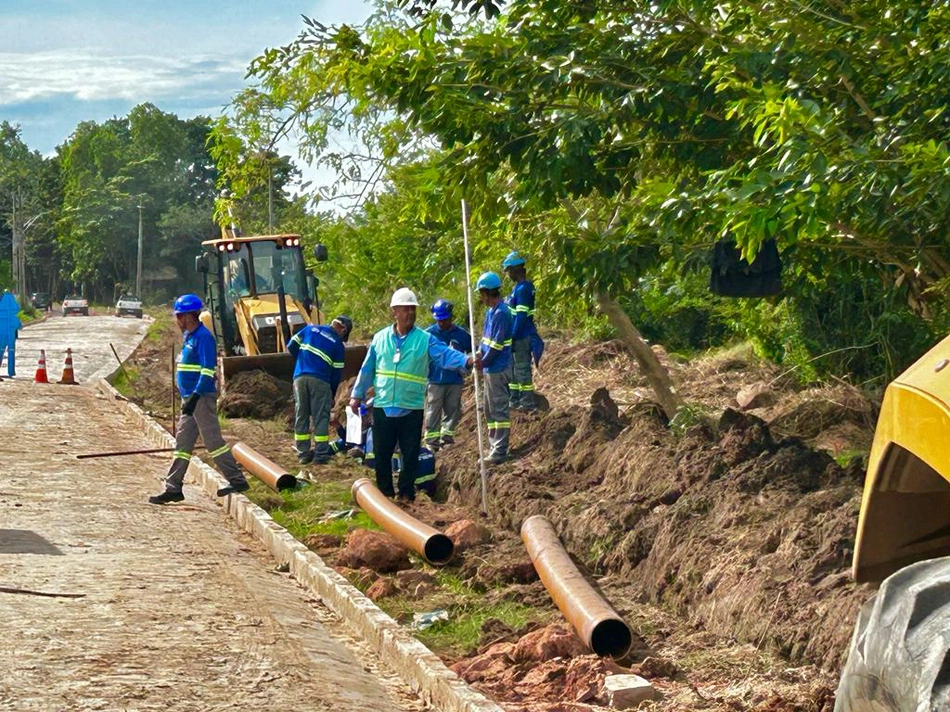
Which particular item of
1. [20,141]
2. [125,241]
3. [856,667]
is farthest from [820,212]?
[20,141]

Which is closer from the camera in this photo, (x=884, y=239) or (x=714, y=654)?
(x=714, y=654)

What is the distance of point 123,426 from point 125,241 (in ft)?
324

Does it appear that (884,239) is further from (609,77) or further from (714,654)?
(714,654)

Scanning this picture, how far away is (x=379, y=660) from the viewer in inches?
328

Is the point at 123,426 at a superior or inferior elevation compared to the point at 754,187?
inferior

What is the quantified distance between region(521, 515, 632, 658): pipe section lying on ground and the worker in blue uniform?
67.6 ft

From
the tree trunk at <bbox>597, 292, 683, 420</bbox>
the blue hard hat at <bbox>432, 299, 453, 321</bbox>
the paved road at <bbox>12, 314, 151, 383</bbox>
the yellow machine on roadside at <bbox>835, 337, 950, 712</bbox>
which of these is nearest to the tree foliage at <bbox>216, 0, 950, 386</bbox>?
the tree trunk at <bbox>597, 292, 683, 420</bbox>

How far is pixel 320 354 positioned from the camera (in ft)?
55.1

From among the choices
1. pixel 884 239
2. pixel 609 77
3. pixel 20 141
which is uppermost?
pixel 20 141

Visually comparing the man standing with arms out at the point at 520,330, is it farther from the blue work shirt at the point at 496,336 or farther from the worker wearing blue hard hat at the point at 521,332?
the blue work shirt at the point at 496,336

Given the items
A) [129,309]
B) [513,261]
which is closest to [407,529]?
[513,261]

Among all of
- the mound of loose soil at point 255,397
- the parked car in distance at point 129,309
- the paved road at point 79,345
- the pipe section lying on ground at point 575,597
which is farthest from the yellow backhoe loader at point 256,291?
the parked car in distance at point 129,309

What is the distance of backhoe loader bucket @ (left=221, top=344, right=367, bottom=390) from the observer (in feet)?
71.3

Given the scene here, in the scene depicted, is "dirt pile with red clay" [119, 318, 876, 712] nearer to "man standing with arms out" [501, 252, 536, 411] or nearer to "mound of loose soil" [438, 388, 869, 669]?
"mound of loose soil" [438, 388, 869, 669]
